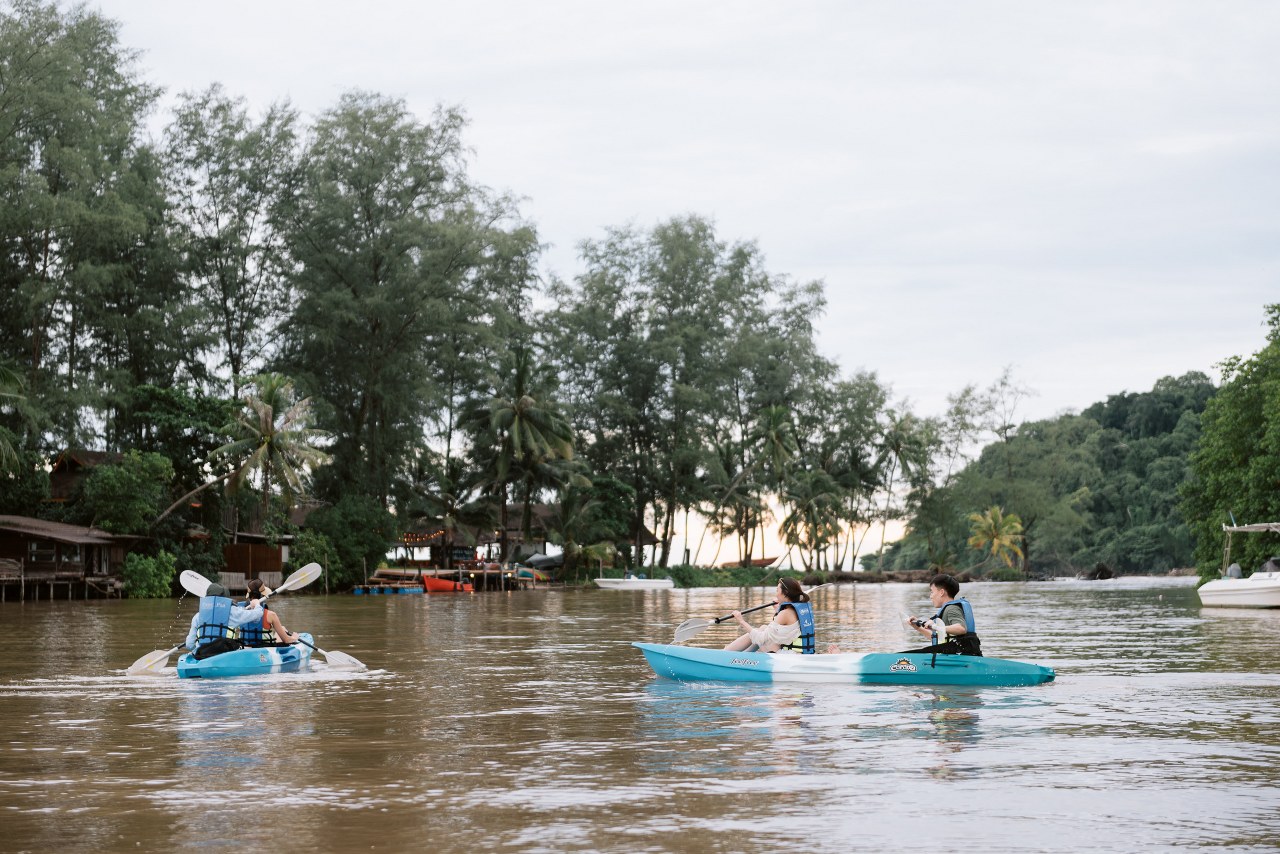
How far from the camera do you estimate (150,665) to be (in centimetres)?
1694

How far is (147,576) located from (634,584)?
84.0 ft

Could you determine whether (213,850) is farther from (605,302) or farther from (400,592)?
(605,302)

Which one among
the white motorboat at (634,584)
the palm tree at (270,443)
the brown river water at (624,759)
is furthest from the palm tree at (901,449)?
the brown river water at (624,759)

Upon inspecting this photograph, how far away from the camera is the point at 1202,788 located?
8672 millimetres

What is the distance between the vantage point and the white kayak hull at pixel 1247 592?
35812 millimetres

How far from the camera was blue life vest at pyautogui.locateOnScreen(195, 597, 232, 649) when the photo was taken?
16.6 meters

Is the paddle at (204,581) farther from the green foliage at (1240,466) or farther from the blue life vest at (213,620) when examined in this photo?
the green foliage at (1240,466)

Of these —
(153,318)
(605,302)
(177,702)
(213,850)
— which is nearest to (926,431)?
(605,302)

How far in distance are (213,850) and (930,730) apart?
6.49 metres

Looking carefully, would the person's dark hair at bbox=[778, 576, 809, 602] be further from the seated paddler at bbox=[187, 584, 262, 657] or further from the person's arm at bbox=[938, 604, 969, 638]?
the seated paddler at bbox=[187, 584, 262, 657]

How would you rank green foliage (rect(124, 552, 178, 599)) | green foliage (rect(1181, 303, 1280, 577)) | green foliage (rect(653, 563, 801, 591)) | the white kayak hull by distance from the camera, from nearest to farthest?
1. the white kayak hull
2. green foliage (rect(1181, 303, 1280, 577))
3. green foliage (rect(124, 552, 178, 599))
4. green foliage (rect(653, 563, 801, 591))

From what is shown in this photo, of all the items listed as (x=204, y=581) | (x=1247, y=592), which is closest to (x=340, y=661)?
(x=204, y=581)

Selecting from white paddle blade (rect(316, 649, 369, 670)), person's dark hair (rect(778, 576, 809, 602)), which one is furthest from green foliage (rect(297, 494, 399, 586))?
person's dark hair (rect(778, 576, 809, 602))

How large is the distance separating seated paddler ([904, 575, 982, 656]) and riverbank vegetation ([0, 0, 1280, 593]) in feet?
103
